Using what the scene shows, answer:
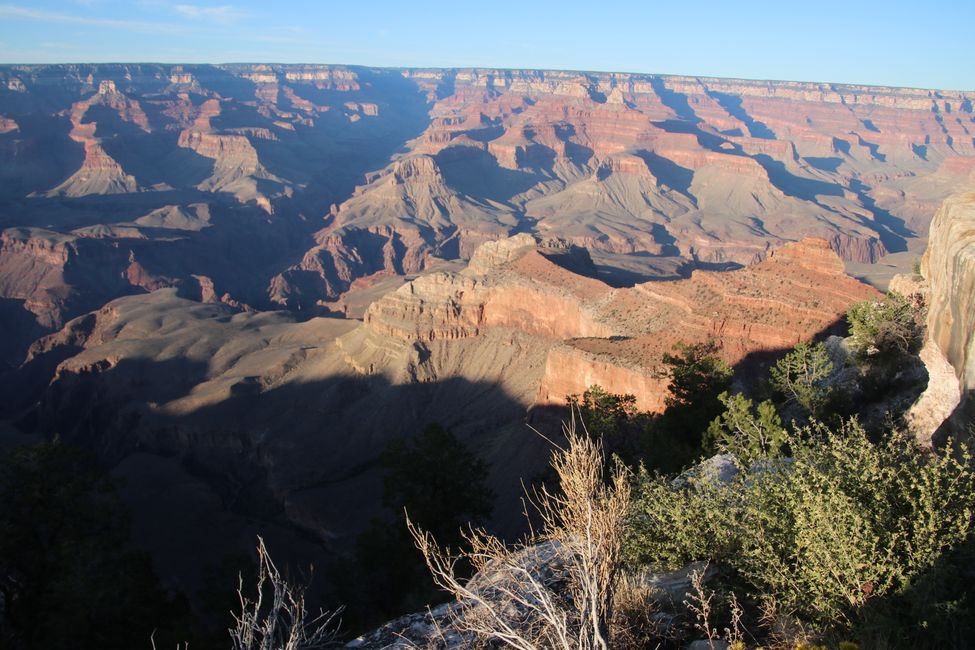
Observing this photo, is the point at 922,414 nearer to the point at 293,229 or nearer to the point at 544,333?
the point at 544,333

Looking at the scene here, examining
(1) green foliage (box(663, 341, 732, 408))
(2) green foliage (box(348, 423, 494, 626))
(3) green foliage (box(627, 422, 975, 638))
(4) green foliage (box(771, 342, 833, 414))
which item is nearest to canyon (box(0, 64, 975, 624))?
(3) green foliage (box(627, 422, 975, 638))

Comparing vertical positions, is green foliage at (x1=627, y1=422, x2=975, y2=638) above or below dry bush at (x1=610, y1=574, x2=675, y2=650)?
above

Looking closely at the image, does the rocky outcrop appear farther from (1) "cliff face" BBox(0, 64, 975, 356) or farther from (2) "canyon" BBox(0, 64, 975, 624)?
(1) "cliff face" BBox(0, 64, 975, 356)

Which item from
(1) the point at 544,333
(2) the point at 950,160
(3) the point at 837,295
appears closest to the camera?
(3) the point at 837,295

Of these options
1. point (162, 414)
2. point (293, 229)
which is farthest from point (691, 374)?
point (293, 229)

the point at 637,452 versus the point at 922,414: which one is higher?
the point at 922,414

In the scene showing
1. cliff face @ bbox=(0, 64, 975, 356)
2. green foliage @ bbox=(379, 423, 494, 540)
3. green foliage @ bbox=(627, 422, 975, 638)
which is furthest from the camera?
cliff face @ bbox=(0, 64, 975, 356)

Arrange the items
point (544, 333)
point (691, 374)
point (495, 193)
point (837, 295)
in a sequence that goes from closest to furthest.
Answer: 1. point (691, 374)
2. point (837, 295)
3. point (544, 333)
4. point (495, 193)

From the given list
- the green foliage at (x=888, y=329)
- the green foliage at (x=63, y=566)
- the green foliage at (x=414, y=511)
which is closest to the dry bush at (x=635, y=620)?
the green foliage at (x=63, y=566)

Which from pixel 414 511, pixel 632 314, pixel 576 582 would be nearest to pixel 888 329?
pixel 414 511

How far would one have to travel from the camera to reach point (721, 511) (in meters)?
10.2

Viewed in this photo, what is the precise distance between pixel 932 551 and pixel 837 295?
103 feet

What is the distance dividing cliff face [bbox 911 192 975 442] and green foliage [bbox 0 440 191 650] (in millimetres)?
20439

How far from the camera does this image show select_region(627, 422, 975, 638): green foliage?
308 inches
